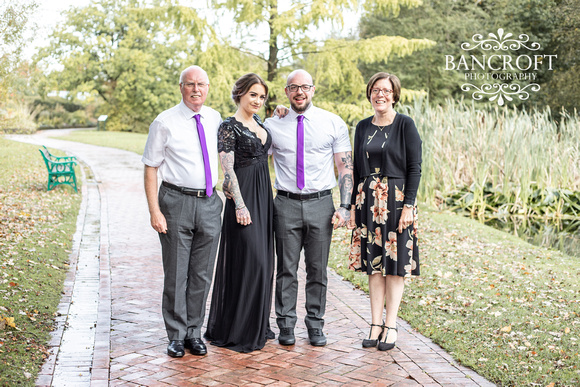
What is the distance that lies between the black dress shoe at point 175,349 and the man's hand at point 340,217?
143 centimetres

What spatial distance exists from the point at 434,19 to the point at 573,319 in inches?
932

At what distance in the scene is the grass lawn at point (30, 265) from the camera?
4.49 metres

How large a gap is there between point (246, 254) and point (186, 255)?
43cm

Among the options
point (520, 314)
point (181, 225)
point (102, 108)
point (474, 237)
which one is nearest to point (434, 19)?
point (474, 237)

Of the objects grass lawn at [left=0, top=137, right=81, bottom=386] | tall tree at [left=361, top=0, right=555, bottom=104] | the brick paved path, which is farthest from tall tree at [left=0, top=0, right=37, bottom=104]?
tall tree at [left=361, top=0, right=555, bottom=104]

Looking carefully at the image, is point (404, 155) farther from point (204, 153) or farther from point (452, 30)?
point (452, 30)

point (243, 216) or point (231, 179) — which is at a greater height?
point (231, 179)

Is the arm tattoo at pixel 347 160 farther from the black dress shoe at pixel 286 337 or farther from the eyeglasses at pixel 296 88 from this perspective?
the black dress shoe at pixel 286 337

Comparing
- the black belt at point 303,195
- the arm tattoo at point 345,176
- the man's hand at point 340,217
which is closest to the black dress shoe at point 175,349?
the black belt at point 303,195

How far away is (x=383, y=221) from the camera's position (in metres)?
4.69

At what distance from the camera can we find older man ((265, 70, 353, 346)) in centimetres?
464

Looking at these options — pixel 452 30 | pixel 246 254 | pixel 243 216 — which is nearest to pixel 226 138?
pixel 243 216

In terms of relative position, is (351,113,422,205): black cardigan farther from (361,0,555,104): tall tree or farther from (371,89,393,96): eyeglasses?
(361,0,555,104): tall tree

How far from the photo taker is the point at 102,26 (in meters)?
48.5
